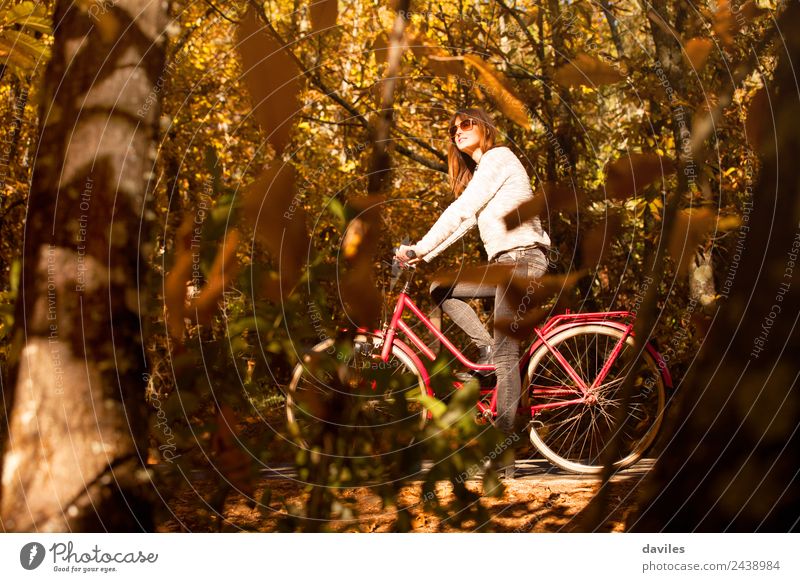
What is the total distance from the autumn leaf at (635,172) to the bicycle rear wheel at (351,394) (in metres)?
0.52

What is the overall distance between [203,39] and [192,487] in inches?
86.2

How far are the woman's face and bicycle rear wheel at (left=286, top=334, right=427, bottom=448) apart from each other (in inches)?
26.5

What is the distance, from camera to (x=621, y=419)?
3.77ft

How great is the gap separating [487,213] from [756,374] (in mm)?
659

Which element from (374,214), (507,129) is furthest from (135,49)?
(374,214)

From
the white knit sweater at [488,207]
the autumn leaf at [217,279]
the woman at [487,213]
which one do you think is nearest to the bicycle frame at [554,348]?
the woman at [487,213]

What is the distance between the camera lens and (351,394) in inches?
49.5

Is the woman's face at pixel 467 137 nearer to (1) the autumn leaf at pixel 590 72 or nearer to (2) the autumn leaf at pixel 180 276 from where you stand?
(1) the autumn leaf at pixel 590 72

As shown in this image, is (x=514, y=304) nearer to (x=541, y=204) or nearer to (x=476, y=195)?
(x=541, y=204)

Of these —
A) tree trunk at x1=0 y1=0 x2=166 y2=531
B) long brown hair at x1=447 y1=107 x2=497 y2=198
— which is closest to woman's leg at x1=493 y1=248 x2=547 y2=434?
long brown hair at x1=447 y1=107 x2=497 y2=198

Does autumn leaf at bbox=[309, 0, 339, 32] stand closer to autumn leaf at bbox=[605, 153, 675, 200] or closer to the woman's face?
autumn leaf at bbox=[605, 153, 675, 200]

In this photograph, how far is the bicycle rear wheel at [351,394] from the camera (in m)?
1.20

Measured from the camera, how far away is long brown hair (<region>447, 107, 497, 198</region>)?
1.82 metres
